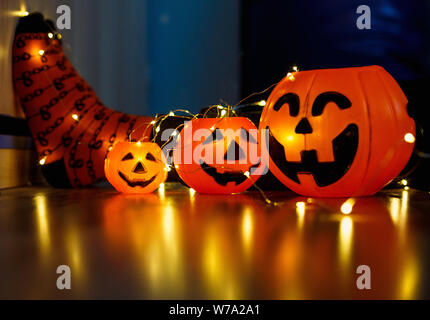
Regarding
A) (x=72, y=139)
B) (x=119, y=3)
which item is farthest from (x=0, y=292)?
(x=119, y=3)

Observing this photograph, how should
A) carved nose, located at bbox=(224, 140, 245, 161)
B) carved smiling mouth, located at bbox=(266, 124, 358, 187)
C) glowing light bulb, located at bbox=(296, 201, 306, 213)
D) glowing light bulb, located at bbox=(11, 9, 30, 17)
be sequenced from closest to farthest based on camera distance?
1. glowing light bulb, located at bbox=(296, 201, 306, 213)
2. carved smiling mouth, located at bbox=(266, 124, 358, 187)
3. carved nose, located at bbox=(224, 140, 245, 161)
4. glowing light bulb, located at bbox=(11, 9, 30, 17)

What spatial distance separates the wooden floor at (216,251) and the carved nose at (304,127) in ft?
0.67

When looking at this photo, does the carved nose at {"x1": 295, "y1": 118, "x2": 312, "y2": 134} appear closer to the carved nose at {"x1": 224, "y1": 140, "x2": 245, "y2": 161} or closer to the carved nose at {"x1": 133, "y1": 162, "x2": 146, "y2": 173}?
the carved nose at {"x1": 224, "y1": 140, "x2": 245, "y2": 161}

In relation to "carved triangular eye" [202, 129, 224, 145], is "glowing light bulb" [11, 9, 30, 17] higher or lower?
higher

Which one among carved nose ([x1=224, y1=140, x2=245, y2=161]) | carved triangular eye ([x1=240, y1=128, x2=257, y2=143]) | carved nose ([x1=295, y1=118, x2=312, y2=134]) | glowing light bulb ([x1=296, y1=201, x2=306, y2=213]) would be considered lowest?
glowing light bulb ([x1=296, y1=201, x2=306, y2=213])

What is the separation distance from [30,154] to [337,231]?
4.58ft

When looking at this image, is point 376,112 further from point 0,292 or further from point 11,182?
point 11,182

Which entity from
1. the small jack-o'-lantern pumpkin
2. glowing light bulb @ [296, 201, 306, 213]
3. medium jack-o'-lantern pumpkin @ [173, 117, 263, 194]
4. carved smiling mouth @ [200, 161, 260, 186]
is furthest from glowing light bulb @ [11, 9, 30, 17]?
glowing light bulb @ [296, 201, 306, 213]

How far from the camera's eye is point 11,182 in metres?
1.48

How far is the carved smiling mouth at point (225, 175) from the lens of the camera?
115 cm

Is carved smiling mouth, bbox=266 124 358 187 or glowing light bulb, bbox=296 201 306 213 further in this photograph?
carved smiling mouth, bbox=266 124 358 187

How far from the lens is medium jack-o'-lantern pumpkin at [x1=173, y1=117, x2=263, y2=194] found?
1.14 metres

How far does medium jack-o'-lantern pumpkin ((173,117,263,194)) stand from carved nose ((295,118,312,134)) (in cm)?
17

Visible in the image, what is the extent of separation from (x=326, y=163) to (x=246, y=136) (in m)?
0.26
